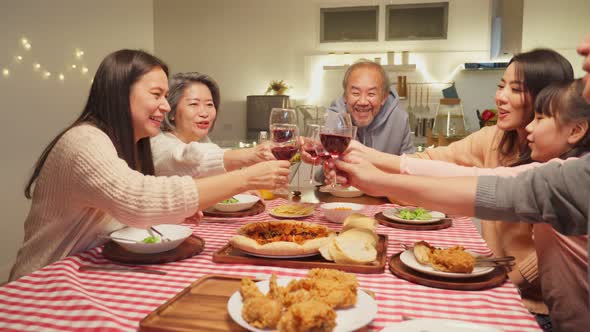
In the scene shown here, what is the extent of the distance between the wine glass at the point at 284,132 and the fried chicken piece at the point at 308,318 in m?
0.76

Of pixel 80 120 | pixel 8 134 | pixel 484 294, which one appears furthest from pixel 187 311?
pixel 8 134

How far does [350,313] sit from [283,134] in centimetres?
73

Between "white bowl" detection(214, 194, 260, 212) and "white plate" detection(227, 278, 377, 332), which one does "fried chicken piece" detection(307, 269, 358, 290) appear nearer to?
Result: "white plate" detection(227, 278, 377, 332)

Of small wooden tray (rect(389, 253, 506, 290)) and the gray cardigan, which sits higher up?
the gray cardigan

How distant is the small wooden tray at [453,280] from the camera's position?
3.60 feet

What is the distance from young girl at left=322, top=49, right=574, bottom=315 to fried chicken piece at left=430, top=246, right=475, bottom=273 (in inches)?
29.9

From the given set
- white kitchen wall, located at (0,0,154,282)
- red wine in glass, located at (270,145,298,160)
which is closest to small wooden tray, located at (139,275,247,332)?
red wine in glass, located at (270,145,298,160)

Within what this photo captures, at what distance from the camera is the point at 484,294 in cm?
107

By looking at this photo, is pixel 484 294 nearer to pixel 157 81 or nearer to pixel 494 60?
pixel 157 81

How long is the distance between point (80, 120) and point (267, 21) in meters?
5.52

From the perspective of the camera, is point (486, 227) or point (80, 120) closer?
point (80, 120)

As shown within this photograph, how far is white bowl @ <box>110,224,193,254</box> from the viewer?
1.28m

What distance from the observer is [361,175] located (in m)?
1.47

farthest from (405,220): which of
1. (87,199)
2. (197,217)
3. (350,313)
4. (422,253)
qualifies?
(87,199)
